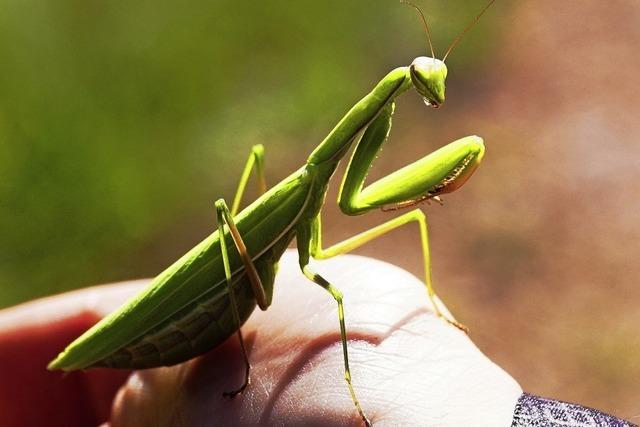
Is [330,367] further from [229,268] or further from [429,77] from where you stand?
[429,77]

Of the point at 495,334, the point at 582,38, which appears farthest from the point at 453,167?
the point at 582,38

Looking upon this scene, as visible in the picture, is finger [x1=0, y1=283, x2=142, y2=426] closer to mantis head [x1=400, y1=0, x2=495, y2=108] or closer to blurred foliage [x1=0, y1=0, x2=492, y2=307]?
blurred foliage [x1=0, y1=0, x2=492, y2=307]

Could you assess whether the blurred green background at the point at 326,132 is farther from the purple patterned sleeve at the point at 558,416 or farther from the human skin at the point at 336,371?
the purple patterned sleeve at the point at 558,416

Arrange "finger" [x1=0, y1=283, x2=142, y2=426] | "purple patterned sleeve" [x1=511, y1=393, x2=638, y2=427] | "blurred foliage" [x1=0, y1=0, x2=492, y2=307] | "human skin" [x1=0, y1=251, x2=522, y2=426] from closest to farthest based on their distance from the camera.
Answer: "purple patterned sleeve" [x1=511, y1=393, x2=638, y2=427] < "human skin" [x1=0, y1=251, x2=522, y2=426] < "finger" [x1=0, y1=283, x2=142, y2=426] < "blurred foliage" [x1=0, y1=0, x2=492, y2=307]

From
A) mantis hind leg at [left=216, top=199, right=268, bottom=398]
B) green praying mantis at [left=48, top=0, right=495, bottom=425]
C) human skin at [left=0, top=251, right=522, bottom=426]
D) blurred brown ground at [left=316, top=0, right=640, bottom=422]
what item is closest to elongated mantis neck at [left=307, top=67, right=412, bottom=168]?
green praying mantis at [left=48, top=0, right=495, bottom=425]

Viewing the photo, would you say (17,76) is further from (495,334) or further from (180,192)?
(495,334)

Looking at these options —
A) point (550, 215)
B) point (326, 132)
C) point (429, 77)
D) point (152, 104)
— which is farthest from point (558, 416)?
point (152, 104)

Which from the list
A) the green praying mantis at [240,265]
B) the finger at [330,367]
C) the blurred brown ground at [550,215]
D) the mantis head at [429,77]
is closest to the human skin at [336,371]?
the finger at [330,367]

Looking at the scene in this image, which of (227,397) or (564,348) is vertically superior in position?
(227,397)
